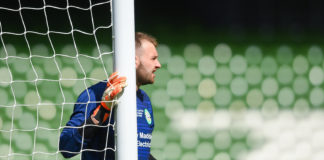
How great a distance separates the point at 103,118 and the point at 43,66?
1623mm

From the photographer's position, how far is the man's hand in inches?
67.9

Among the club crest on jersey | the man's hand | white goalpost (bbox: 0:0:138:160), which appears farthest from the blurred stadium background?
the man's hand

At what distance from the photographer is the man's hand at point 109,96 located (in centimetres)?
172

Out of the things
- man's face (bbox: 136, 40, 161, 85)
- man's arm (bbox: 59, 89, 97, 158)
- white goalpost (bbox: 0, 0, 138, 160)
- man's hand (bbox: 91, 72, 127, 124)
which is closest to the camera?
man's hand (bbox: 91, 72, 127, 124)

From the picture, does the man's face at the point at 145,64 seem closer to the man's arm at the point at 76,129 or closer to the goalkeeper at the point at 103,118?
the goalkeeper at the point at 103,118

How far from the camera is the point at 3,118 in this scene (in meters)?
3.34

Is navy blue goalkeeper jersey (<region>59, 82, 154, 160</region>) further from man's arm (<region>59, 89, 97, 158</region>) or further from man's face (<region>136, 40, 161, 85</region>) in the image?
man's face (<region>136, 40, 161, 85</region>)

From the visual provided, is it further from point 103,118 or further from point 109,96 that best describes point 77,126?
point 109,96

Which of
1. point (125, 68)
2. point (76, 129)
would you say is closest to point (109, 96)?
point (125, 68)

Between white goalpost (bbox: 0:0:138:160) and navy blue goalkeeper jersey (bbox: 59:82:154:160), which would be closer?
navy blue goalkeeper jersey (bbox: 59:82:154:160)

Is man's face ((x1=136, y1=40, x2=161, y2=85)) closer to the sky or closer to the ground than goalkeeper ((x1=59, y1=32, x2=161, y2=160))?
closer to the sky

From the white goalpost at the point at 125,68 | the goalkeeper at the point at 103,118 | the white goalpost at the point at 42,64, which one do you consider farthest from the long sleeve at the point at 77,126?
the white goalpost at the point at 42,64

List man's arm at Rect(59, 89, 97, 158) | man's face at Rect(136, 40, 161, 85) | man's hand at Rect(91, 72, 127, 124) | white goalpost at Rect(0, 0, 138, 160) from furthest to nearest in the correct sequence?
white goalpost at Rect(0, 0, 138, 160), man's face at Rect(136, 40, 161, 85), man's arm at Rect(59, 89, 97, 158), man's hand at Rect(91, 72, 127, 124)

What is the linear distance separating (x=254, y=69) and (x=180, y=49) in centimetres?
63
